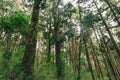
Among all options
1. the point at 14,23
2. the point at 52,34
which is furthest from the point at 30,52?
the point at 52,34

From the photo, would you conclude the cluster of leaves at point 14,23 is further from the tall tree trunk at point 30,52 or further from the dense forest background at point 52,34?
the tall tree trunk at point 30,52

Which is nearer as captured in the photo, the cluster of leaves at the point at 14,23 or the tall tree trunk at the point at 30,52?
the tall tree trunk at the point at 30,52

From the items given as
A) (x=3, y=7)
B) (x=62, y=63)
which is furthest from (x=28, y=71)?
(x=3, y=7)

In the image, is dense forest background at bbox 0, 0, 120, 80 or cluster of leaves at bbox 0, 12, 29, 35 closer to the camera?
dense forest background at bbox 0, 0, 120, 80

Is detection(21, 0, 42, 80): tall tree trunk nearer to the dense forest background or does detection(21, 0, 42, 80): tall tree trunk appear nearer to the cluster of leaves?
the dense forest background

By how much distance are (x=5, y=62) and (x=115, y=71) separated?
1214 centimetres

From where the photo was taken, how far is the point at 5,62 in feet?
32.5

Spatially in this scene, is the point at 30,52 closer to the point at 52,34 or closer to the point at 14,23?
the point at 14,23

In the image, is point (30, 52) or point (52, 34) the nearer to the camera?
point (30, 52)

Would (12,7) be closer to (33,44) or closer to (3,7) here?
(3,7)

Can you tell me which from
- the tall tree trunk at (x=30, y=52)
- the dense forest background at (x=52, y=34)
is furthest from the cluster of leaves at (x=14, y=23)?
the tall tree trunk at (x=30, y=52)

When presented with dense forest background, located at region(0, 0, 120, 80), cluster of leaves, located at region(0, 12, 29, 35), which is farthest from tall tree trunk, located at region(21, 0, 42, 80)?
cluster of leaves, located at region(0, 12, 29, 35)

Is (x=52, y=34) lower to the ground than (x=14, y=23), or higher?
lower

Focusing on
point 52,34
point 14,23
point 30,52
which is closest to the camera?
point 30,52
